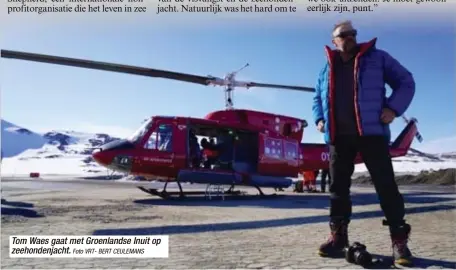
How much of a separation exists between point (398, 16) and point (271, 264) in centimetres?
372

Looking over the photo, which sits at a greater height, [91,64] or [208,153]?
[91,64]

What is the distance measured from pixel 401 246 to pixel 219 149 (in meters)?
7.19

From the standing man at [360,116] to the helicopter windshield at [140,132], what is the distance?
234 inches

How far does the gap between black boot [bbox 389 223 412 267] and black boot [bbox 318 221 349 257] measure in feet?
1.12

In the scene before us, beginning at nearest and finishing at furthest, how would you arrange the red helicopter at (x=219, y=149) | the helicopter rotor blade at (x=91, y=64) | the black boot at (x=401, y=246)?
1. the black boot at (x=401, y=246)
2. the helicopter rotor blade at (x=91, y=64)
3. the red helicopter at (x=219, y=149)

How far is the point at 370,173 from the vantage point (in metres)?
2.93

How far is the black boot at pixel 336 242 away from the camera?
2.82 meters

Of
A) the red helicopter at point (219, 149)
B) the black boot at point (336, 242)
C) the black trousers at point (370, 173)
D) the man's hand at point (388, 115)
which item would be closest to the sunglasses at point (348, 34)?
the man's hand at point (388, 115)

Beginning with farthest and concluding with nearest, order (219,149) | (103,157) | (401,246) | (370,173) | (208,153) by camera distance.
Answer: (219,149) → (208,153) → (103,157) → (370,173) → (401,246)

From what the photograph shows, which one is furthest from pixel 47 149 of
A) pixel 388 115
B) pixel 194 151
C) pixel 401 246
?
pixel 401 246

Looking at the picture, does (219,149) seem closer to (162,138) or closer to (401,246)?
(162,138)

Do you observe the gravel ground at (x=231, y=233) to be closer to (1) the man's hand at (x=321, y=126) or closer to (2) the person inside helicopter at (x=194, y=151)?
(1) the man's hand at (x=321, y=126)

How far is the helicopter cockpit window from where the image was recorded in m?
8.49

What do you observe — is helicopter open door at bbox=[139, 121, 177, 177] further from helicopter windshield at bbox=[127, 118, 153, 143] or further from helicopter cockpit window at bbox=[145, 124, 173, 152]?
helicopter windshield at bbox=[127, 118, 153, 143]
